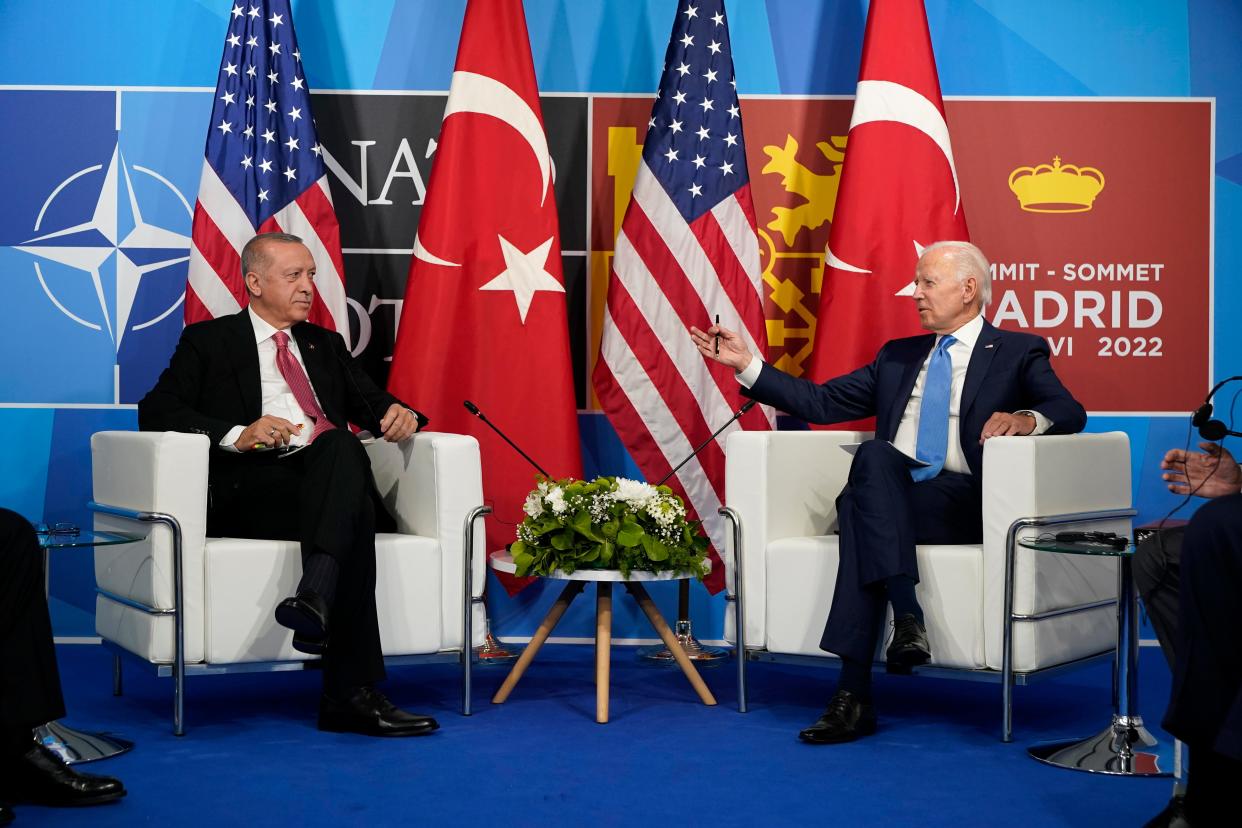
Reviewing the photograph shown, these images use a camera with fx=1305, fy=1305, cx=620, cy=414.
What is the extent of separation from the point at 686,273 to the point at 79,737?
8.31 feet

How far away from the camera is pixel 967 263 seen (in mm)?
4004

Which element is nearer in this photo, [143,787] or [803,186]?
[143,787]

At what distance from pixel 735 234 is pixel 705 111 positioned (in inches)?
18.1

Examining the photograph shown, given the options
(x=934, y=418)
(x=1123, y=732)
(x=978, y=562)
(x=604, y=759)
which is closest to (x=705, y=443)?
(x=934, y=418)

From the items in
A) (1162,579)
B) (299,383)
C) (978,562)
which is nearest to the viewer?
(1162,579)

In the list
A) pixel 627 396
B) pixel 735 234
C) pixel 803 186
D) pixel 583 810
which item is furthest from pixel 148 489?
pixel 803 186

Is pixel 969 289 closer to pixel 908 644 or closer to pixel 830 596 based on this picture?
pixel 830 596

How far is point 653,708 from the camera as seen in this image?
3807 millimetres

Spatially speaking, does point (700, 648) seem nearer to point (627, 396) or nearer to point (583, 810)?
point (627, 396)

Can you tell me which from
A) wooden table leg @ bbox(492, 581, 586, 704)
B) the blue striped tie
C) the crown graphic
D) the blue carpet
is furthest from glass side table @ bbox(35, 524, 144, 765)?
the crown graphic

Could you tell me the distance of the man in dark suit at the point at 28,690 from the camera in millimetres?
2723

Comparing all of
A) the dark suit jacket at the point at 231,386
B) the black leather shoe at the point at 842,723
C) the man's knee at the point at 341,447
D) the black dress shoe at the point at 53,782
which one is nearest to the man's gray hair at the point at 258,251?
the dark suit jacket at the point at 231,386

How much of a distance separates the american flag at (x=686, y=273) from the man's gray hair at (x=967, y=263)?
0.87 meters

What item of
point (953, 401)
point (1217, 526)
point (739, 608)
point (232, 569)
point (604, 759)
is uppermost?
point (953, 401)
